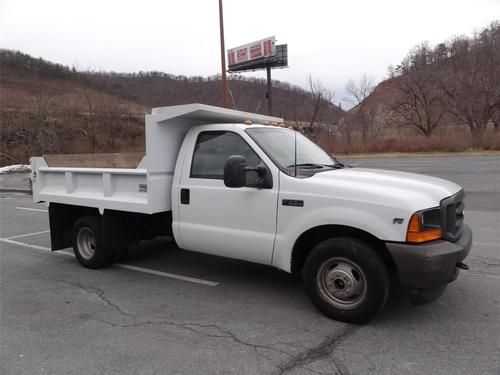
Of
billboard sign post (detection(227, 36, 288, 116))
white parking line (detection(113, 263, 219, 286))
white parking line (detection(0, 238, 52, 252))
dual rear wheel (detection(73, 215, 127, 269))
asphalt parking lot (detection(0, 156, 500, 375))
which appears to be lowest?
asphalt parking lot (detection(0, 156, 500, 375))

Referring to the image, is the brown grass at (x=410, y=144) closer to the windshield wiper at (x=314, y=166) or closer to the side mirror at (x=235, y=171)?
the windshield wiper at (x=314, y=166)

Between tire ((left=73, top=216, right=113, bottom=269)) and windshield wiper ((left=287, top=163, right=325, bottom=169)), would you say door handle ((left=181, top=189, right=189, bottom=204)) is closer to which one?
windshield wiper ((left=287, top=163, right=325, bottom=169))

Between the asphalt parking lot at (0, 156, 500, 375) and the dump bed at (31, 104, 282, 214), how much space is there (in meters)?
1.04

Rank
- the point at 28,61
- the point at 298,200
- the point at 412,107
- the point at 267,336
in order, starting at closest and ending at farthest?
the point at 267,336 → the point at 298,200 → the point at 412,107 → the point at 28,61

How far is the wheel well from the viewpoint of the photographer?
151 inches

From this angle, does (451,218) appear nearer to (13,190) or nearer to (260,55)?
(13,190)

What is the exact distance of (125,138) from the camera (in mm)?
47156

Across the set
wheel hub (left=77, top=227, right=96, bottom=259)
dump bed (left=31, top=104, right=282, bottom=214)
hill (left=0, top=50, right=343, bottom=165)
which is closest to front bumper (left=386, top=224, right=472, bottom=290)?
dump bed (left=31, top=104, right=282, bottom=214)

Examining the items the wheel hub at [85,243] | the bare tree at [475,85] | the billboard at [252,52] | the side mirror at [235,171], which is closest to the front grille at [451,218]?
the side mirror at [235,171]

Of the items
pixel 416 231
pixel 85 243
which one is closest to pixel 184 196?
pixel 85 243

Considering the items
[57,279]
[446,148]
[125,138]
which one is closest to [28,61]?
[125,138]

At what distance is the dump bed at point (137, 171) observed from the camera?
4926 mm

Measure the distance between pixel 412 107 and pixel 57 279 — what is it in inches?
2415

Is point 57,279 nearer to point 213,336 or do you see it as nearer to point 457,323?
point 213,336
